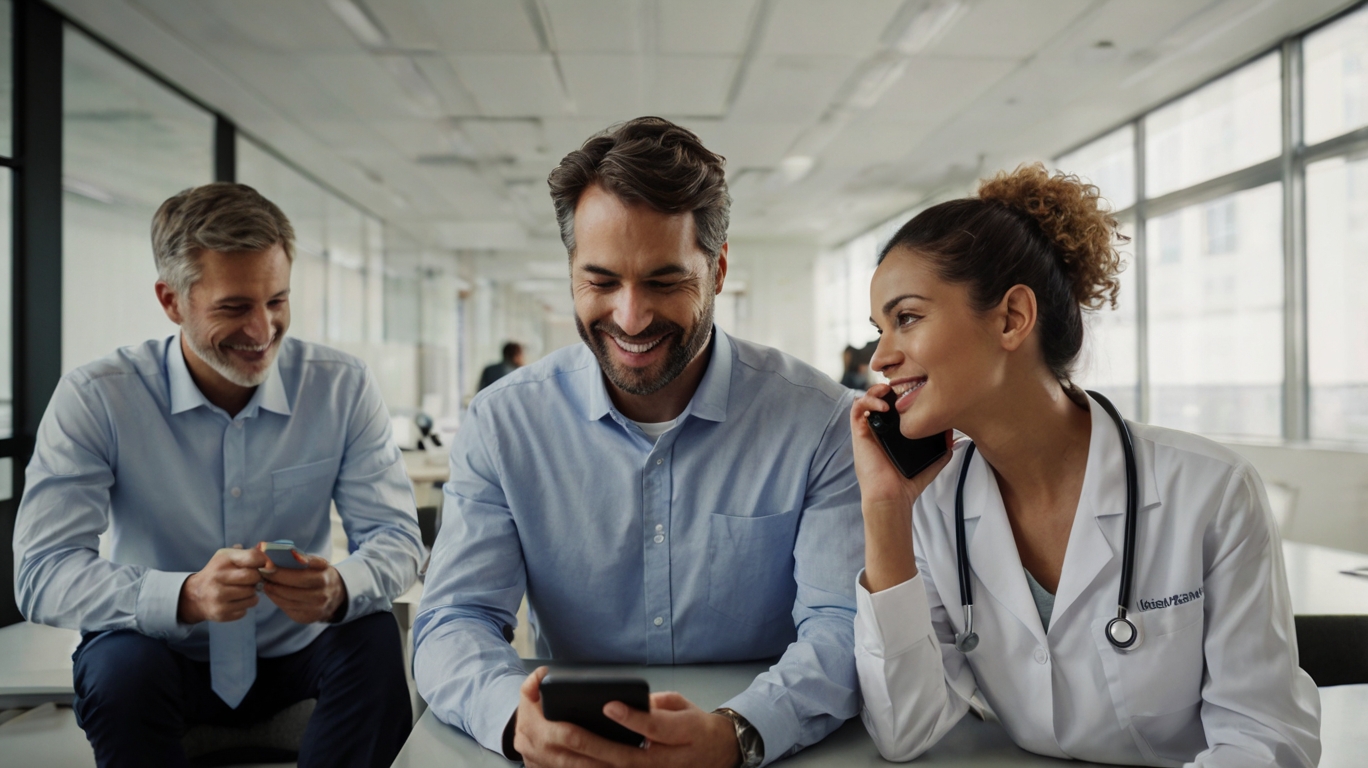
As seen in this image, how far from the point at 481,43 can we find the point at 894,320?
4.80 meters

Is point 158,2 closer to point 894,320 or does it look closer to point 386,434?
point 386,434

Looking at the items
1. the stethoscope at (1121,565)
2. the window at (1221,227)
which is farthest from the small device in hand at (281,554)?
the window at (1221,227)

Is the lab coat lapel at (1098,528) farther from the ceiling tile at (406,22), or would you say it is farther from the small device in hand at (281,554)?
the ceiling tile at (406,22)

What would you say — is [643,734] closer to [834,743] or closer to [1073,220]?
[834,743]

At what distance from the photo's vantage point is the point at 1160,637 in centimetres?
127

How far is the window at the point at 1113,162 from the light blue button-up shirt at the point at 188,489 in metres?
6.74

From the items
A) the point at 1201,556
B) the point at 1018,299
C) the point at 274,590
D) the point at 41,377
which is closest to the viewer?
the point at 1201,556

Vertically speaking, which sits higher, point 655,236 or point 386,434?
point 655,236

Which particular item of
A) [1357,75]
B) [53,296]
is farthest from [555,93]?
[1357,75]

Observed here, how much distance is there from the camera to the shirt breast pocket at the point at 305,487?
2.20 m

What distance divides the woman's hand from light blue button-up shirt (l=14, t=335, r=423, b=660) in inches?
50.0

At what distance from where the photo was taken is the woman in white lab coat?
1223 millimetres

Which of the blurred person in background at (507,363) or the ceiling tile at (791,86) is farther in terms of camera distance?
the blurred person in background at (507,363)

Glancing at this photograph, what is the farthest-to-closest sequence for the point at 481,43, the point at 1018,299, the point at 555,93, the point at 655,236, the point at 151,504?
1. the point at 555,93
2. the point at 481,43
3. the point at 151,504
4. the point at 655,236
5. the point at 1018,299
